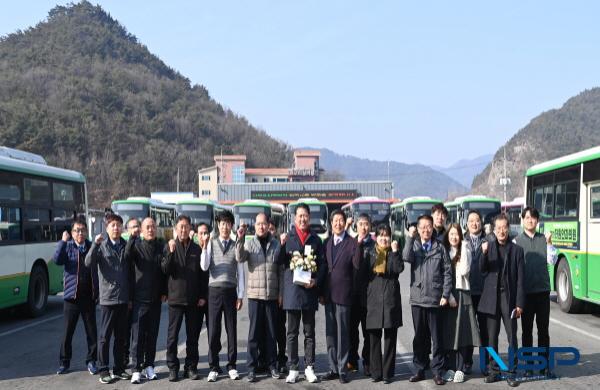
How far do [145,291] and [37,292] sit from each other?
6.59 m

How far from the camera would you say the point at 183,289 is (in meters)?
7.67

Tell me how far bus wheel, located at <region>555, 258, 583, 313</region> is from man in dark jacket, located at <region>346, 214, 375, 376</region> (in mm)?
6675

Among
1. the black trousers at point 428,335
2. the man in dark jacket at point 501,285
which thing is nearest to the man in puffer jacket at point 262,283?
the black trousers at point 428,335

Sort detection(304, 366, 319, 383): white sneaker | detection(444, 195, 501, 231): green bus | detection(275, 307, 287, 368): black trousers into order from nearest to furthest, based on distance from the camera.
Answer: detection(304, 366, 319, 383): white sneaker, detection(275, 307, 287, 368): black trousers, detection(444, 195, 501, 231): green bus

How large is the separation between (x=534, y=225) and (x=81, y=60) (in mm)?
145278

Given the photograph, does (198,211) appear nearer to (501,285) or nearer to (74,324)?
(74,324)

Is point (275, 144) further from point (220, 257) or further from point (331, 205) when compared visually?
point (220, 257)

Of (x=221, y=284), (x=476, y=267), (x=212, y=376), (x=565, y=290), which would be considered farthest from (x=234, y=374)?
(x=565, y=290)

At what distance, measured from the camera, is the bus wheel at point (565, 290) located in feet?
42.2

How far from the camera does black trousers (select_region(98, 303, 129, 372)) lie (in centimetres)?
762

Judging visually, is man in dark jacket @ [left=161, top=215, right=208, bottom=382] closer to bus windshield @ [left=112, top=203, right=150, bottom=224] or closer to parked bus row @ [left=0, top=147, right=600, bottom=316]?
parked bus row @ [left=0, top=147, right=600, bottom=316]

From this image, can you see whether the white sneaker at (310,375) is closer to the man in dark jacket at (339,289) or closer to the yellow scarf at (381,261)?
the man in dark jacket at (339,289)

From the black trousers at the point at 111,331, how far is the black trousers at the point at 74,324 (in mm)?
433

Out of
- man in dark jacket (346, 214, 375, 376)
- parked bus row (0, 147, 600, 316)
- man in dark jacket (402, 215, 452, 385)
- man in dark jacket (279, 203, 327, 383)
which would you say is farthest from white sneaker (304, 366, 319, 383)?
parked bus row (0, 147, 600, 316)
